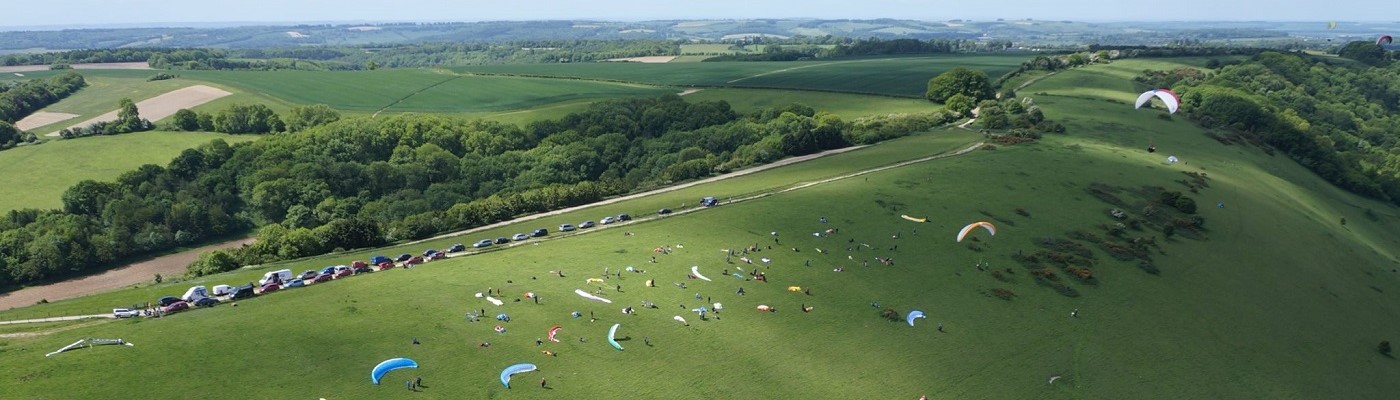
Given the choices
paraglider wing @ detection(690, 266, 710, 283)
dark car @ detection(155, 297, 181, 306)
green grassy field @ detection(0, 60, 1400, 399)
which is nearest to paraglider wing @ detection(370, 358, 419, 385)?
green grassy field @ detection(0, 60, 1400, 399)

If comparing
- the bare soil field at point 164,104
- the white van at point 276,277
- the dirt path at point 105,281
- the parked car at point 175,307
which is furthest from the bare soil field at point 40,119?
the parked car at point 175,307

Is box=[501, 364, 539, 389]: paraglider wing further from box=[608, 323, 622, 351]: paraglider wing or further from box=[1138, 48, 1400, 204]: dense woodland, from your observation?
box=[1138, 48, 1400, 204]: dense woodland

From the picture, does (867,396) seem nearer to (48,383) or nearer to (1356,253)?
(48,383)

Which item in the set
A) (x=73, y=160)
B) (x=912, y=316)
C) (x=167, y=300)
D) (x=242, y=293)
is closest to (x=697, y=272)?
(x=912, y=316)

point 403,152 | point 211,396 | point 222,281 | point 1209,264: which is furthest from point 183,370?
point 403,152

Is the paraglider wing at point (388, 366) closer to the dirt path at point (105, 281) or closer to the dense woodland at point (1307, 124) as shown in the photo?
the dirt path at point (105, 281)

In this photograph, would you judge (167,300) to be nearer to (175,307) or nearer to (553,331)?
(175,307)
